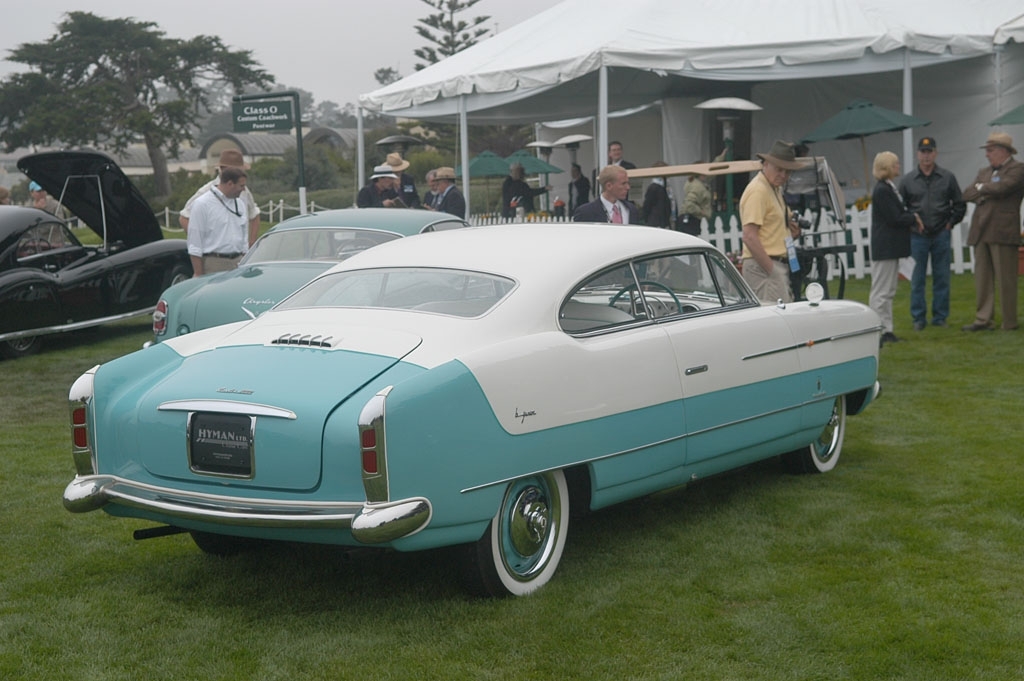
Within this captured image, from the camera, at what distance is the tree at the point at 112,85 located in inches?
2152

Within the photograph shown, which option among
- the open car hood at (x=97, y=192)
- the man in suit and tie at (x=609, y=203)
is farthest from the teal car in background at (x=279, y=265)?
the open car hood at (x=97, y=192)

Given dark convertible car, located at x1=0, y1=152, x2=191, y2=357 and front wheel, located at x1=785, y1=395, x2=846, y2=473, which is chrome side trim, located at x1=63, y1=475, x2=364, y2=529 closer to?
front wheel, located at x1=785, y1=395, x2=846, y2=473

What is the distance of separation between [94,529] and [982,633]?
410cm

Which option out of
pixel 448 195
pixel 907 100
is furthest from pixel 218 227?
pixel 907 100

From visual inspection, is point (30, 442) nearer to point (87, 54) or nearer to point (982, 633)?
point (982, 633)

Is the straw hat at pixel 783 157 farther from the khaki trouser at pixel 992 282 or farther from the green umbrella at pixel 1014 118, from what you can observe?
the green umbrella at pixel 1014 118

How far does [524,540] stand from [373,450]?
96 centimetres

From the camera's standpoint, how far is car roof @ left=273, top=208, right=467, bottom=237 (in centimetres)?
1023

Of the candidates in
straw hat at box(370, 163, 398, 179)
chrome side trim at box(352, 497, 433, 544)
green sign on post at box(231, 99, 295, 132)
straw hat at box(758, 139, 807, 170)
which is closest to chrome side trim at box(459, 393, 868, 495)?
chrome side trim at box(352, 497, 433, 544)

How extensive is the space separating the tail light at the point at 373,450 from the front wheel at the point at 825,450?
10.7 ft

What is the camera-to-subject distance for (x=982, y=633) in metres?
4.55

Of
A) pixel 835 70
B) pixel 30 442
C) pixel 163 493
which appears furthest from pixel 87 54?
pixel 163 493

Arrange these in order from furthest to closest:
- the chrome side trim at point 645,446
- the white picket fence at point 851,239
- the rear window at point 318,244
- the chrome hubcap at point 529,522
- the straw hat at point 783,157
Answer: the white picket fence at point 851,239 → the rear window at point 318,244 → the straw hat at point 783,157 → the chrome hubcap at point 529,522 → the chrome side trim at point 645,446

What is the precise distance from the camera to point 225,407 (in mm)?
4629
